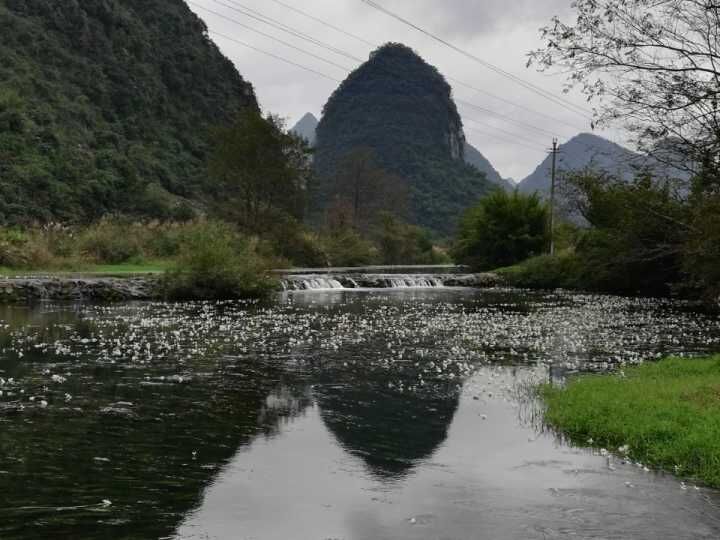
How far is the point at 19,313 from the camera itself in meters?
21.3

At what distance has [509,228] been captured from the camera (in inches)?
1975

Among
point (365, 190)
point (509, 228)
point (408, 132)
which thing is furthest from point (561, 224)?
point (408, 132)

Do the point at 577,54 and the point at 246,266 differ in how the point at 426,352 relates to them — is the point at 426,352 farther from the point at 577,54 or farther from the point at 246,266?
the point at 246,266

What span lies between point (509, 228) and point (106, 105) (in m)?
41.5

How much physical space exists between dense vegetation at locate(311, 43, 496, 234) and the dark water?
9913cm

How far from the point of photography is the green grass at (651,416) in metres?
7.77

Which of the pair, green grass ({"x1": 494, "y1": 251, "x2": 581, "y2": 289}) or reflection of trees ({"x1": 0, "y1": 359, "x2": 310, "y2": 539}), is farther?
green grass ({"x1": 494, "y1": 251, "x2": 581, "y2": 289})

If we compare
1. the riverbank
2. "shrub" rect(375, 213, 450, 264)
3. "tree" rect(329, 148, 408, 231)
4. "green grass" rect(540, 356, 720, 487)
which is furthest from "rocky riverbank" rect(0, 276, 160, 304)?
"tree" rect(329, 148, 408, 231)

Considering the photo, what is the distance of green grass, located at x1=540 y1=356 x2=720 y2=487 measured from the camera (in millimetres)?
7770

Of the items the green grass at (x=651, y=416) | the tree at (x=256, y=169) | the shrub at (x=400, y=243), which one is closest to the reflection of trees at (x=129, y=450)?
the green grass at (x=651, y=416)

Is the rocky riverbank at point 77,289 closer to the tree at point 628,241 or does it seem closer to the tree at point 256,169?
the tree at point 628,241

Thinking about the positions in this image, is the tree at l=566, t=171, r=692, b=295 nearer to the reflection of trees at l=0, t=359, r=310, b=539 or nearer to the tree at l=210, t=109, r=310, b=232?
the tree at l=210, t=109, r=310, b=232

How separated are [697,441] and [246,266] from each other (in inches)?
872

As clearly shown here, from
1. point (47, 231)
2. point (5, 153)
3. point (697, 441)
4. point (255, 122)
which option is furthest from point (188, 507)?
point (5, 153)
